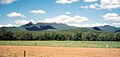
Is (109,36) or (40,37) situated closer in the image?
(40,37)

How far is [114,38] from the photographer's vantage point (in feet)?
453

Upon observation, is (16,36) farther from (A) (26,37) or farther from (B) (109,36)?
(B) (109,36)

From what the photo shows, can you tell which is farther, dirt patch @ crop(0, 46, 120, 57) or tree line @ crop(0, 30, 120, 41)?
tree line @ crop(0, 30, 120, 41)

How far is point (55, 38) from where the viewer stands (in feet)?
438

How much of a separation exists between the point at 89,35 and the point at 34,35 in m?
31.5

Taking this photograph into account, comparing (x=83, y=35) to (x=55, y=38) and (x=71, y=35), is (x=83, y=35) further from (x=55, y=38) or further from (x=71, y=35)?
(x=55, y=38)

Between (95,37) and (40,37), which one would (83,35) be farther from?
(40,37)

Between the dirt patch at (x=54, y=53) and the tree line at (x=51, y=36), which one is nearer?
the dirt patch at (x=54, y=53)

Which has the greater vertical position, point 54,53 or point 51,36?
point 51,36

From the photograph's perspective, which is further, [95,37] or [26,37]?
[95,37]

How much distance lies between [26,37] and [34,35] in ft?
18.4

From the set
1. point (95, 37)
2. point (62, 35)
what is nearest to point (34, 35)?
point (62, 35)

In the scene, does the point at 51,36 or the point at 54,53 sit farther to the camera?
the point at 51,36

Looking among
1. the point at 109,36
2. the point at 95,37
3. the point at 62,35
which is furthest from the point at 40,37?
the point at 109,36
